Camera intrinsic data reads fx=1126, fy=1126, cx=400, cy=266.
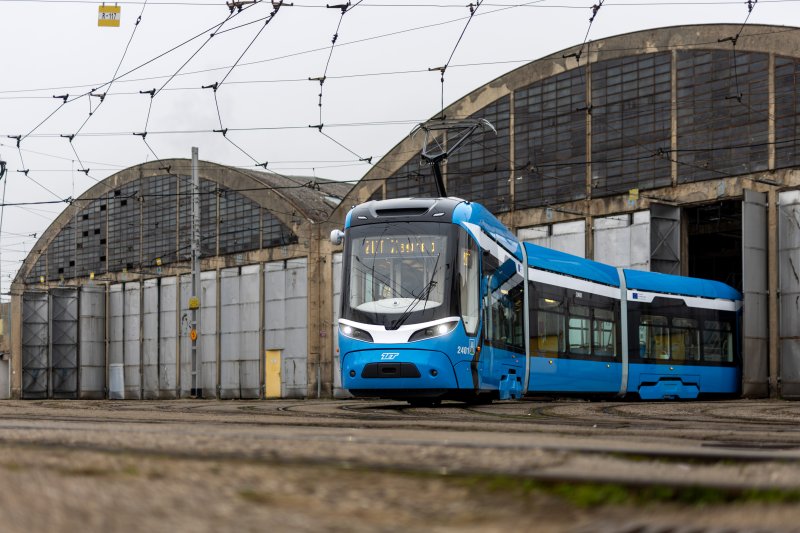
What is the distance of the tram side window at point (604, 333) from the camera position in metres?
24.4

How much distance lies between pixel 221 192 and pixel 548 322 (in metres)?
27.9

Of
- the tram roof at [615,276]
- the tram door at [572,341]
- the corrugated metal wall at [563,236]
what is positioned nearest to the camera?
the tram door at [572,341]

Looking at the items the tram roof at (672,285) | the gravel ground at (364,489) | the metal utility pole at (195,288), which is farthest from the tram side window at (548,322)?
the gravel ground at (364,489)

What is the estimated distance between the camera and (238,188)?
155 feet

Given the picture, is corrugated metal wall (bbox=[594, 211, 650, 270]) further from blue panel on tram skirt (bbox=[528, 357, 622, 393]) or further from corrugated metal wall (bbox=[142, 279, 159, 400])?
corrugated metal wall (bbox=[142, 279, 159, 400])

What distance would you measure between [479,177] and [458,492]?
116 ft

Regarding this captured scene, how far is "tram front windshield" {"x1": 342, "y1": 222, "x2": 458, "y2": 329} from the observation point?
18281 millimetres

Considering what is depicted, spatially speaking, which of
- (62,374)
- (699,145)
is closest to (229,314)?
(62,374)

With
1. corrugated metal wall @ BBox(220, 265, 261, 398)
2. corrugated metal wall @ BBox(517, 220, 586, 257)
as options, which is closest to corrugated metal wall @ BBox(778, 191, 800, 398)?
corrugated metal wall @ BBox(517, 220, 586, 257)

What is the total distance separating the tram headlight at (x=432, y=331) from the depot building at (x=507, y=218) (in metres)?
14.4

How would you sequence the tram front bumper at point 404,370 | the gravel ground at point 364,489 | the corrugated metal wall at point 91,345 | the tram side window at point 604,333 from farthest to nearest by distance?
the corrugated metal wall at point 91,345 → the tram side window at point 604,333 → the tram front bumper at point 404,370 → the gravel ground at point 364,489

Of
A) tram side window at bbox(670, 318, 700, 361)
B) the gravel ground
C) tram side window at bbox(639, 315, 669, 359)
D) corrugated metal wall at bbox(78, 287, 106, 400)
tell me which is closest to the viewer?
the gravel ground

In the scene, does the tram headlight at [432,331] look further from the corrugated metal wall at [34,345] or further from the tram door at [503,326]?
the corrugated metal wall at [34,345]

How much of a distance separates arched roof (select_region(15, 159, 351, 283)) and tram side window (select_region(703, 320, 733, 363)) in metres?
17.3
